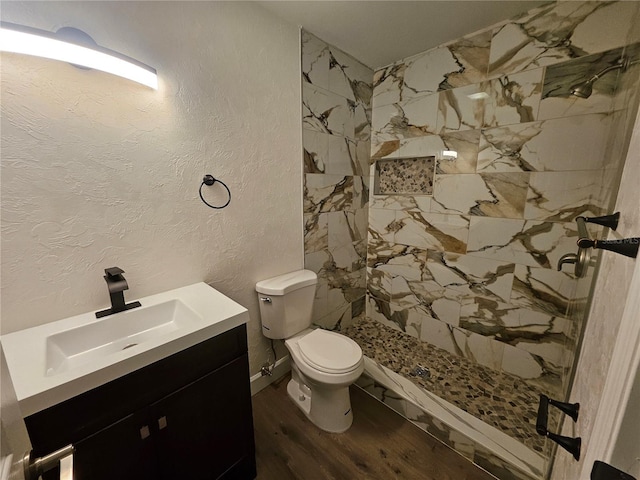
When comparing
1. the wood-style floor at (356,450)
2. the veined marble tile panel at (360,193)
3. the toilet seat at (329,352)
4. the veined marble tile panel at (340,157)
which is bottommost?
the wood-style floor at (356,450)

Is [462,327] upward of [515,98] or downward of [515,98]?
downward

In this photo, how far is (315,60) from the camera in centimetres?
173

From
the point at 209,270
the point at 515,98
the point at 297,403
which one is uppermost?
the point at 515,98

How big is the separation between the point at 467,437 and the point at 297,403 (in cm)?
98

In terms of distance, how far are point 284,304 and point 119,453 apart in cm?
92

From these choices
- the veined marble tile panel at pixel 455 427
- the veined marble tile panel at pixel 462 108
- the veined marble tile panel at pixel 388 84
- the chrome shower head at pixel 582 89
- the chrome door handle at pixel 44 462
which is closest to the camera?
the chrome door handle at pixel 44 462

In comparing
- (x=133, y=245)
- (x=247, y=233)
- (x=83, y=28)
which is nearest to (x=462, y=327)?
(x=247, y=233)

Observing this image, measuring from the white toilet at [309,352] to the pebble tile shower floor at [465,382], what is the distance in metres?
0.59

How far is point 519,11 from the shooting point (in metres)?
1.47

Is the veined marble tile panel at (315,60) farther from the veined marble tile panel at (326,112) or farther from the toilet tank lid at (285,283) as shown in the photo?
the toilet tank lid at (285,283)

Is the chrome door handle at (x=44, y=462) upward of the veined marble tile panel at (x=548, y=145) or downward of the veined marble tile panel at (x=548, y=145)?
downward

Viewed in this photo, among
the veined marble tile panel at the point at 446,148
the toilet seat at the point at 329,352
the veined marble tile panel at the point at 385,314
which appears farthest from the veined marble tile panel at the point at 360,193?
the toilet seat at the point at 329,352

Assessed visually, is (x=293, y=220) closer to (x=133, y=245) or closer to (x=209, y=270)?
(x=209, y=270)

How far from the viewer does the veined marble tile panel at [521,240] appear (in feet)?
4.94
